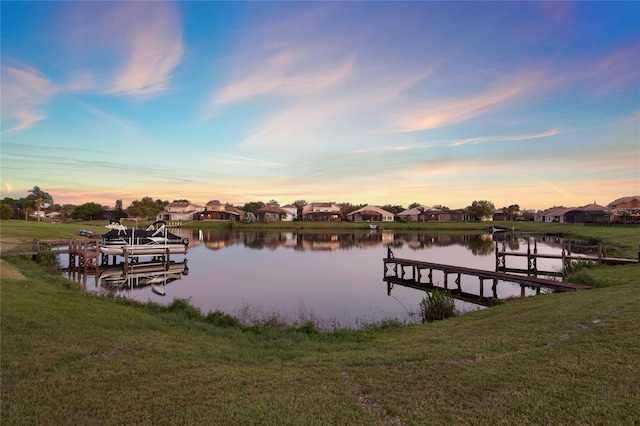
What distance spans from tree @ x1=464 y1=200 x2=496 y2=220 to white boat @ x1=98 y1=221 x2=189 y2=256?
3684 inches

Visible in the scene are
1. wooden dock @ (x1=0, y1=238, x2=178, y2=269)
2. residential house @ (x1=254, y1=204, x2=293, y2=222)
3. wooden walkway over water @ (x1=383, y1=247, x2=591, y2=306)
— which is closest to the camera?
wooden walkway over water @ (x1=383, y1=247, x2=591, y2=306)

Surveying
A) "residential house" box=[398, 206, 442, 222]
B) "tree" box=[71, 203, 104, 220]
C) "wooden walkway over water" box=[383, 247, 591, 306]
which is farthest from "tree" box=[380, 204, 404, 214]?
"wooden walkway over water" box=[383, 247, 591, 306]

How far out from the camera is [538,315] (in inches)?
444

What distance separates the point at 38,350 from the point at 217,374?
420 centimetres

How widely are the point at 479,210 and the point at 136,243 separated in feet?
322

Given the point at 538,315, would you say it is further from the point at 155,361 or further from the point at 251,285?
the point at 251,285

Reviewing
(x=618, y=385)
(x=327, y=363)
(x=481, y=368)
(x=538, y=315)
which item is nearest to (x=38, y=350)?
(x=327, y=363)

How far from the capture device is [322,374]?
7.20 meters

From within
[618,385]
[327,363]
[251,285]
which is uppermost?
[618,385]

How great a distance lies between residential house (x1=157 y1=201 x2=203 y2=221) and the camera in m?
121

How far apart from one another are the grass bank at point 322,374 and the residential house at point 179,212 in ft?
383

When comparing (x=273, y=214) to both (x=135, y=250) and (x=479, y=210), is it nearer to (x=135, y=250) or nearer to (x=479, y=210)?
(x=479, y=210)

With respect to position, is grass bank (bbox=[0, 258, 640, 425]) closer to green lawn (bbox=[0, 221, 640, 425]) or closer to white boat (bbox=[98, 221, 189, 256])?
green lawn (bbox=[0, 221, 640, 425])


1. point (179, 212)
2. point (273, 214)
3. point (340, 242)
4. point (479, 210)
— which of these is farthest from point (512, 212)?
point (179, 212)
